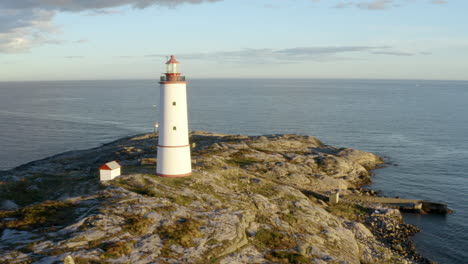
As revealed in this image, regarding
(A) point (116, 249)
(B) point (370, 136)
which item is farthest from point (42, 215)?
(B) point (370, 136)

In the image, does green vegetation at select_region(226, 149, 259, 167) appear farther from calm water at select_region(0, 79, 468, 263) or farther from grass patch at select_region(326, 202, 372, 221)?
calm water at select_region(0, 79, 468, 263)

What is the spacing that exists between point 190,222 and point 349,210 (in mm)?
25334

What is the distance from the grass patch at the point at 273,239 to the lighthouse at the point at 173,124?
1114 cm

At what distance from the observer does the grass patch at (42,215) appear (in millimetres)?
25470

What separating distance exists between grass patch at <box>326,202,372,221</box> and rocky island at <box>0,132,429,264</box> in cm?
13

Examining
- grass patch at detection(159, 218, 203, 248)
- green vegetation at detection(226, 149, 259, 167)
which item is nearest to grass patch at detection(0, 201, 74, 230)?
grass patch at detection(159, 218, 203, 248)

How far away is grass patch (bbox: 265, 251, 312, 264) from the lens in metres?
25.2

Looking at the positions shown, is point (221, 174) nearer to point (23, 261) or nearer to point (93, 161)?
point (23, 261)

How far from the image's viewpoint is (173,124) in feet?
112

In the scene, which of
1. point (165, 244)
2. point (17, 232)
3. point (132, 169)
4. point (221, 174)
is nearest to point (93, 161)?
point (132, 169)

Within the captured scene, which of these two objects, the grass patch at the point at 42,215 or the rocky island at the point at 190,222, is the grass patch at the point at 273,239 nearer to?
the rocky island at the point at 190,222

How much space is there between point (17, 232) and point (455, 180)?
6422 cm

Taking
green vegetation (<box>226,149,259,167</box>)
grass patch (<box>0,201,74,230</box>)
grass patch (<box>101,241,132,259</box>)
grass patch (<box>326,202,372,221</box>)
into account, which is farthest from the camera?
green vegetation (<box>226,149,259,167</box>)

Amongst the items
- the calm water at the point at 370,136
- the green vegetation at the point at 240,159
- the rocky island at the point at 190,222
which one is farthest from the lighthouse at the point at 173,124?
the calm water at the point at 370,136
